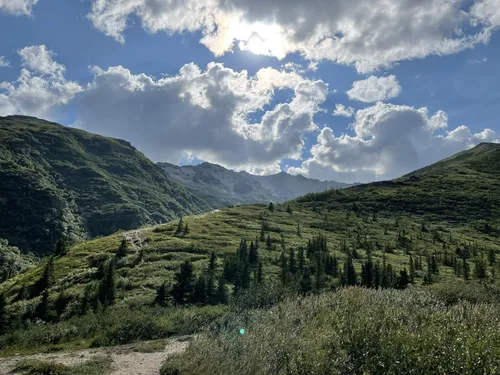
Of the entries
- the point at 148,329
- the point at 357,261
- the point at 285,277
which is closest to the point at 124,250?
the point at 285,277

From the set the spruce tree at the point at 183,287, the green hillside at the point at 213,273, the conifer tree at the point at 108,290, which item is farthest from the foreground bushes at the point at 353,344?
the conifer tree at the point at 108,290

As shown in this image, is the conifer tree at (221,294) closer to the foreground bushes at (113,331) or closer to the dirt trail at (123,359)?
the foreground bushes at (113,331)

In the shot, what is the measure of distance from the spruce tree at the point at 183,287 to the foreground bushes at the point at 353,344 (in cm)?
4485

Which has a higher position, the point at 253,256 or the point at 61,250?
the point at 61,250

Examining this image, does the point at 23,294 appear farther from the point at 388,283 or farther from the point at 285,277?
the point at 388,283

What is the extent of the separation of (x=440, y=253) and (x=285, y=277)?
69.6 metres

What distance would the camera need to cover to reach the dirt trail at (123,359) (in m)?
18.9

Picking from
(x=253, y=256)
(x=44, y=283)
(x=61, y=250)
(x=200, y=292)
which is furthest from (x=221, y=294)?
(x=61, y=250)

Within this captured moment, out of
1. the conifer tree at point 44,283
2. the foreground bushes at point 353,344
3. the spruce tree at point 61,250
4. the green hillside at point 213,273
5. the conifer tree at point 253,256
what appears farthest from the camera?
the spruce tree at point 61,250

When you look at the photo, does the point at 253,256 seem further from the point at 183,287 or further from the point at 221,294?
the point at 183,287

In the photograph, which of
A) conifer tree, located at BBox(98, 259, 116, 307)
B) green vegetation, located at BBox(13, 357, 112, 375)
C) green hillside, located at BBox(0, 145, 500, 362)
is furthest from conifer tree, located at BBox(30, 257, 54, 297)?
green vegetation, located at BBox(13, 357, 112, 375)

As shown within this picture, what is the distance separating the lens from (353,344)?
41.8ft

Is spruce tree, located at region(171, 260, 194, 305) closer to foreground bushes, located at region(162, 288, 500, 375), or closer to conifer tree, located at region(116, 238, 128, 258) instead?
conifer tree, located at region(116, 238, 128, 258)

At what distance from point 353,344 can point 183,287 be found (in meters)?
56.6
